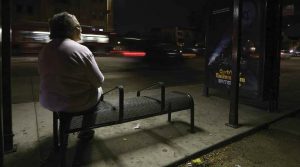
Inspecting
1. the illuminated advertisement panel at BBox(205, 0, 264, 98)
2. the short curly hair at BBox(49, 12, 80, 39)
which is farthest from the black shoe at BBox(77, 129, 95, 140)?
the illuminated advertisement panel at BBox(205, 0, 264, 98)

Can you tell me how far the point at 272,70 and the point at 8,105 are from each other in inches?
195

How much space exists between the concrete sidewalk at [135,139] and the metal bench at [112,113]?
0.31 m

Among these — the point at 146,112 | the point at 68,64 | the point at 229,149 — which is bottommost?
the point at 229,149

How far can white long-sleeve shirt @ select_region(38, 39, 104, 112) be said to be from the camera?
289 cm

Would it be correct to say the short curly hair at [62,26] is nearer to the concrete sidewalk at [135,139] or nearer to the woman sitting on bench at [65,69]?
the woman sitting on bench at [65,69]

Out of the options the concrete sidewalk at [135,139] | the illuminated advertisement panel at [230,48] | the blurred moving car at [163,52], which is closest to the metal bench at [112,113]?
the concrete sidewalk at [135,139]

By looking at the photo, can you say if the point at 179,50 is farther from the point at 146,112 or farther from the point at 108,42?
the point at 146,112

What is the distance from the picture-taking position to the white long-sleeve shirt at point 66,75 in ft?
9.49

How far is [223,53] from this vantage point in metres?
→ 6.94

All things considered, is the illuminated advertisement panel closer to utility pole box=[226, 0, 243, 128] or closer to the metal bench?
utility pole box=[226, 0, 243, 128]

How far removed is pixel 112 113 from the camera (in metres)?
3.64

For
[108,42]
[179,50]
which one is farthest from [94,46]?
[179,50]

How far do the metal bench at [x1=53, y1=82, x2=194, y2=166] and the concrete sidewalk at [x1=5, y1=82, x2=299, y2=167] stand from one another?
309 mm

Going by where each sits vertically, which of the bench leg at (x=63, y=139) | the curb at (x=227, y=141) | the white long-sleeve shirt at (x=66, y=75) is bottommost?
the curb at (x=227, y=141)
